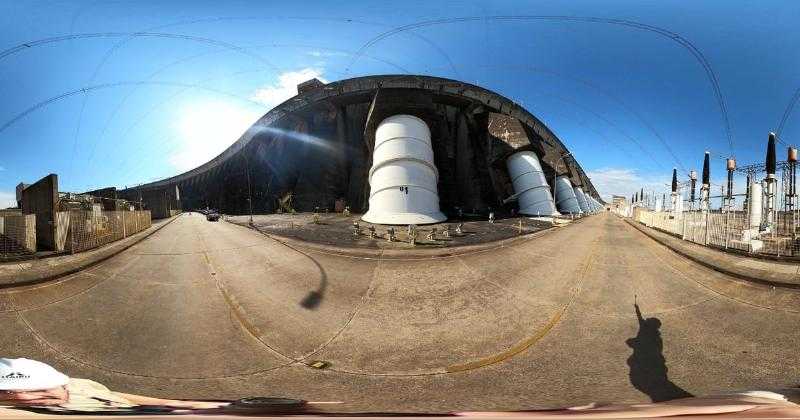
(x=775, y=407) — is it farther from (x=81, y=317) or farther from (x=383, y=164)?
(x=383, y=164)

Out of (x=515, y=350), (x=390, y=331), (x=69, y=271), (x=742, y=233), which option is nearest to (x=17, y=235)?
(x=69, y=271)

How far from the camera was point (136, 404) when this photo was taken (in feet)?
4.59

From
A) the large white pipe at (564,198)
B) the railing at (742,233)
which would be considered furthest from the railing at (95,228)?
the large white pipe at (564,198)

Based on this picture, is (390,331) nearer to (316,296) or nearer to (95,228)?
(316,296)

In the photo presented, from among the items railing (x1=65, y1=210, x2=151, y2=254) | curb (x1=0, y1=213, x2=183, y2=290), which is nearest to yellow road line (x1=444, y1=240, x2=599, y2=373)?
curb (x1=0, y1=213, x2=183, y2=290)

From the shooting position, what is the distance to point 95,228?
2754mm

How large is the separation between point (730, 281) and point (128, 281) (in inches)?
252

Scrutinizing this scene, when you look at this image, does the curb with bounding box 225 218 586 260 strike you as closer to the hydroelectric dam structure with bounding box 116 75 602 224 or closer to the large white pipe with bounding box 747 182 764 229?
the large white pipe with bounding box 747 182 764 229

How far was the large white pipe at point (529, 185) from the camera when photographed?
22219 millimetres

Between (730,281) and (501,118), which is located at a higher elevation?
(501,118)

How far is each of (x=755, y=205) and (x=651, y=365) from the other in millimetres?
6330

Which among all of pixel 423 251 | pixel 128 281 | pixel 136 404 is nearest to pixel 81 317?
pixel 128 281

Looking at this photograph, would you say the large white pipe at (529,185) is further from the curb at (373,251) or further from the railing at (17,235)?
the railing at (17,235)

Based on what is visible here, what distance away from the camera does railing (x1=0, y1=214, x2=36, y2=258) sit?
2.22 m
